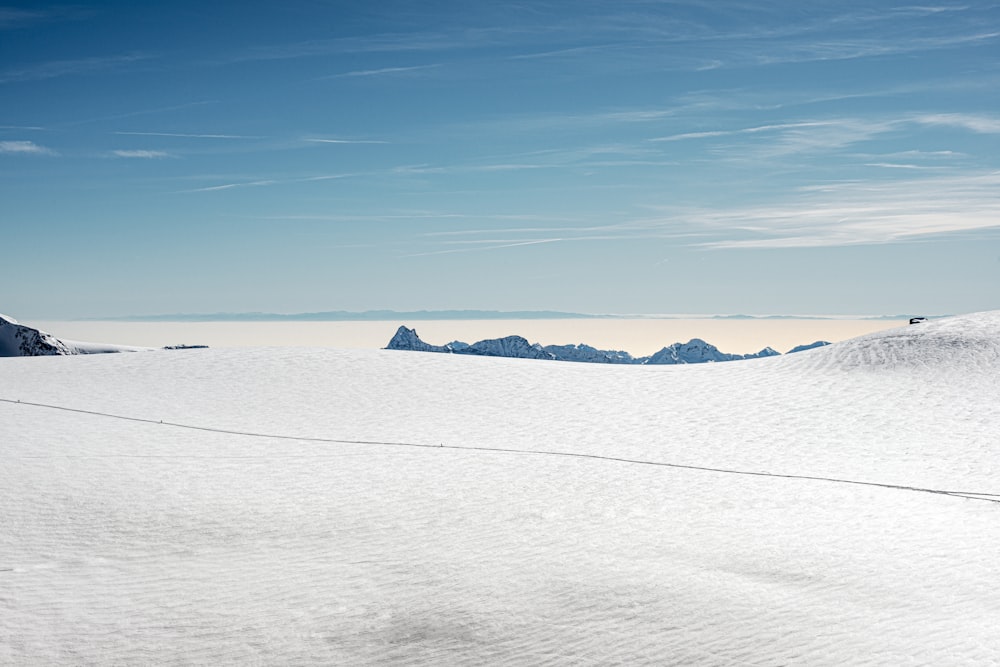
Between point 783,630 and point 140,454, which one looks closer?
point 783,630

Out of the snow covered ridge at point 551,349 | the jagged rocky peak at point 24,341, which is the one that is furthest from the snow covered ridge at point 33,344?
the snow covered ridge at point 551,349

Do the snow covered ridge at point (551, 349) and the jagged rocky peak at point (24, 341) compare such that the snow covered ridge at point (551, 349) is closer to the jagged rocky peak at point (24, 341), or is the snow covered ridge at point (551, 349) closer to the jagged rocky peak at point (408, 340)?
the jagged rocky peak at point (408, 340)

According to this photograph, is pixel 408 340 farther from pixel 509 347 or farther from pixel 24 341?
pixel 24 341

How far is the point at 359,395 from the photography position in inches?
762

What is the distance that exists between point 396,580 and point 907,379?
16.6 m

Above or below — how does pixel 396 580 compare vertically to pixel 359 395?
below

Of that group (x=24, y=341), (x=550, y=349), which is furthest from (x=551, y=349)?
(x=24, y=341)

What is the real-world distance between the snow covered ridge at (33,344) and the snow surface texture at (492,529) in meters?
78.9

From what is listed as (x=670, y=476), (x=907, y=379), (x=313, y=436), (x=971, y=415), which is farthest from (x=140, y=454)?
(x=907, y=379)

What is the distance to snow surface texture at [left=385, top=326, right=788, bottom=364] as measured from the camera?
514 feet

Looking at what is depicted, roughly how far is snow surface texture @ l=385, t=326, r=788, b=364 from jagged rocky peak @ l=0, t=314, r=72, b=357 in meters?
60.8

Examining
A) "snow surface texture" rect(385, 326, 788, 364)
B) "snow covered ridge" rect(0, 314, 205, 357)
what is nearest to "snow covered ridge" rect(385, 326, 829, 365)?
"snow surface texture" rect(385, 326, 788, 364)

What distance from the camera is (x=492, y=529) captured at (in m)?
9.84

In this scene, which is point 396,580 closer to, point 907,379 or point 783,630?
point 783,630
